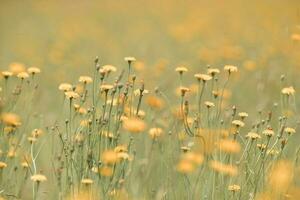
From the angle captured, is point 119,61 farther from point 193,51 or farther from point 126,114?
point 126,114

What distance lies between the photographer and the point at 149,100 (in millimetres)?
3340

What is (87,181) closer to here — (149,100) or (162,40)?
(149,100)

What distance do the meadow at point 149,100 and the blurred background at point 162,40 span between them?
0.02 meters

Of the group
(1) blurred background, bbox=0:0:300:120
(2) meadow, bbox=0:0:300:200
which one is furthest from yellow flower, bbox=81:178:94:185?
(1) blurred background, bbox=0:0:300:120

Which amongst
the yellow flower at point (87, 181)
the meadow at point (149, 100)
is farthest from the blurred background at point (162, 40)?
the yellow flower at point (87, 181)

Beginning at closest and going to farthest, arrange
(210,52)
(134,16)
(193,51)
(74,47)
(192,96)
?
(192,96), (210,52), (193,51), (74,47), (134,16)

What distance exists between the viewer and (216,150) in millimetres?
2684

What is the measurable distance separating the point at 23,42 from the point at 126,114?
526 centimetres

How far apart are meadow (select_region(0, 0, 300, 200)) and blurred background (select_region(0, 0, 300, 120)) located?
0.8 inches

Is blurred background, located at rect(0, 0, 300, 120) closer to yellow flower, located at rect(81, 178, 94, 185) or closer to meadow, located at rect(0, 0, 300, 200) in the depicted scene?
meadow, located at rect(0, 0, 300, 200)

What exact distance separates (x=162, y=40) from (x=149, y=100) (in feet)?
14.1

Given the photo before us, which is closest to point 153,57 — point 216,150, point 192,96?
point 192,96

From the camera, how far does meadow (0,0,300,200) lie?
2.60m

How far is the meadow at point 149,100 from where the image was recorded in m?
2.60
